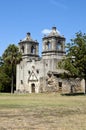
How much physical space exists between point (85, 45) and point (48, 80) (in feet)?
57.8

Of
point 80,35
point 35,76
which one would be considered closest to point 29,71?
point 35,76

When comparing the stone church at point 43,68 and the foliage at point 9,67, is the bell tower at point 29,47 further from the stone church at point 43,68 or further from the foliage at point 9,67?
the foliage at point 9,67

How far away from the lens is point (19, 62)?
67938 millimetres

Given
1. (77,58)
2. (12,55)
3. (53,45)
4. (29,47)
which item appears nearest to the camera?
(77,58)

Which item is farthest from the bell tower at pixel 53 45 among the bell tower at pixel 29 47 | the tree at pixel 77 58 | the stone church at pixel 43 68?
the tree at pixel 77 58

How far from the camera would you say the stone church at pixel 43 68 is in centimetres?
5850

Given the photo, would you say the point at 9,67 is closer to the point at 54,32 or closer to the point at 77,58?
the point at 54,32

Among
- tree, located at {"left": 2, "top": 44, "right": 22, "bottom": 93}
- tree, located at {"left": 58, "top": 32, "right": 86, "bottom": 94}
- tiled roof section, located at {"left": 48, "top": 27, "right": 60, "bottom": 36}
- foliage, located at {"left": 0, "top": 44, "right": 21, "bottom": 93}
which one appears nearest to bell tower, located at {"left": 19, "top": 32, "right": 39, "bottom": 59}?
foliage, located at {"left": 0, "top": 44, "right": 21, "bottom": 93}

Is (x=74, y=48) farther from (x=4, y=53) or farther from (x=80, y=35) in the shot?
(x=4, y=53)

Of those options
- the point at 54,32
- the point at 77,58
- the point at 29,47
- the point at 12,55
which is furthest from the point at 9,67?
the point at 77,58

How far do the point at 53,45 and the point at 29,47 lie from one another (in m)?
8.81

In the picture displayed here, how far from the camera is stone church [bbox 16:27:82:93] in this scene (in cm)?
5850

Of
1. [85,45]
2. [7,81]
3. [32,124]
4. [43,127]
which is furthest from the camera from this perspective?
[7,81]

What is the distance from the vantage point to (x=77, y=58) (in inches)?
1702
